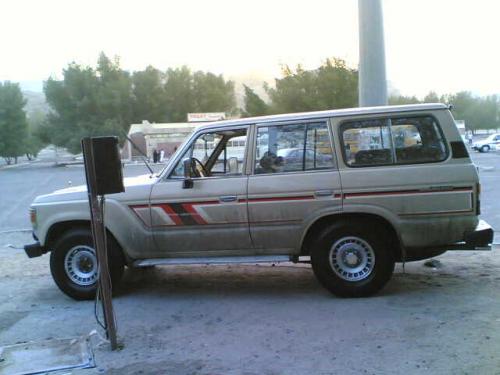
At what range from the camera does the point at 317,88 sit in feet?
183

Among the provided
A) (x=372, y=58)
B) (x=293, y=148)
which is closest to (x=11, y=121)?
(x=372, y=58)

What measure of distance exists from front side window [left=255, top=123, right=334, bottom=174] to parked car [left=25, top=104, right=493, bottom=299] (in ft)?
0.04

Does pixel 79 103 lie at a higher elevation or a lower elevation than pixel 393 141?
higher

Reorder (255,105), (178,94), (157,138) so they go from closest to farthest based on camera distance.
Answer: (157,138)
(255,105)
(178,94)

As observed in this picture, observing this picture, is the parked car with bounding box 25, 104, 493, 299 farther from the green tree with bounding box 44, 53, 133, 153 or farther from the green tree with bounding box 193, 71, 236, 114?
the green tree with bounding box 193, 71, 236, 114

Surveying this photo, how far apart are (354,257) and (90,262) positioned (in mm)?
3212

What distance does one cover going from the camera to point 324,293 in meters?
6.62

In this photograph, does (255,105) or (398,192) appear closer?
(398,192)

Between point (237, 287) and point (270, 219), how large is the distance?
1.30m

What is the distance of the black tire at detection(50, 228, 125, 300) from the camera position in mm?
6719

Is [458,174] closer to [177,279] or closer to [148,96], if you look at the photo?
[177,279]

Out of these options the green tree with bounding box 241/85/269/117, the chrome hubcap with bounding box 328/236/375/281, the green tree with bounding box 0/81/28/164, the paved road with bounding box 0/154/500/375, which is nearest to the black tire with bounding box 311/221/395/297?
the chrome hubcap with bounding box 328/236/375/281

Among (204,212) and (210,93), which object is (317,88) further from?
(204,212)

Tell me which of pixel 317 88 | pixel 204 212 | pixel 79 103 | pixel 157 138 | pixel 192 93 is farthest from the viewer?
pixel 192 93
